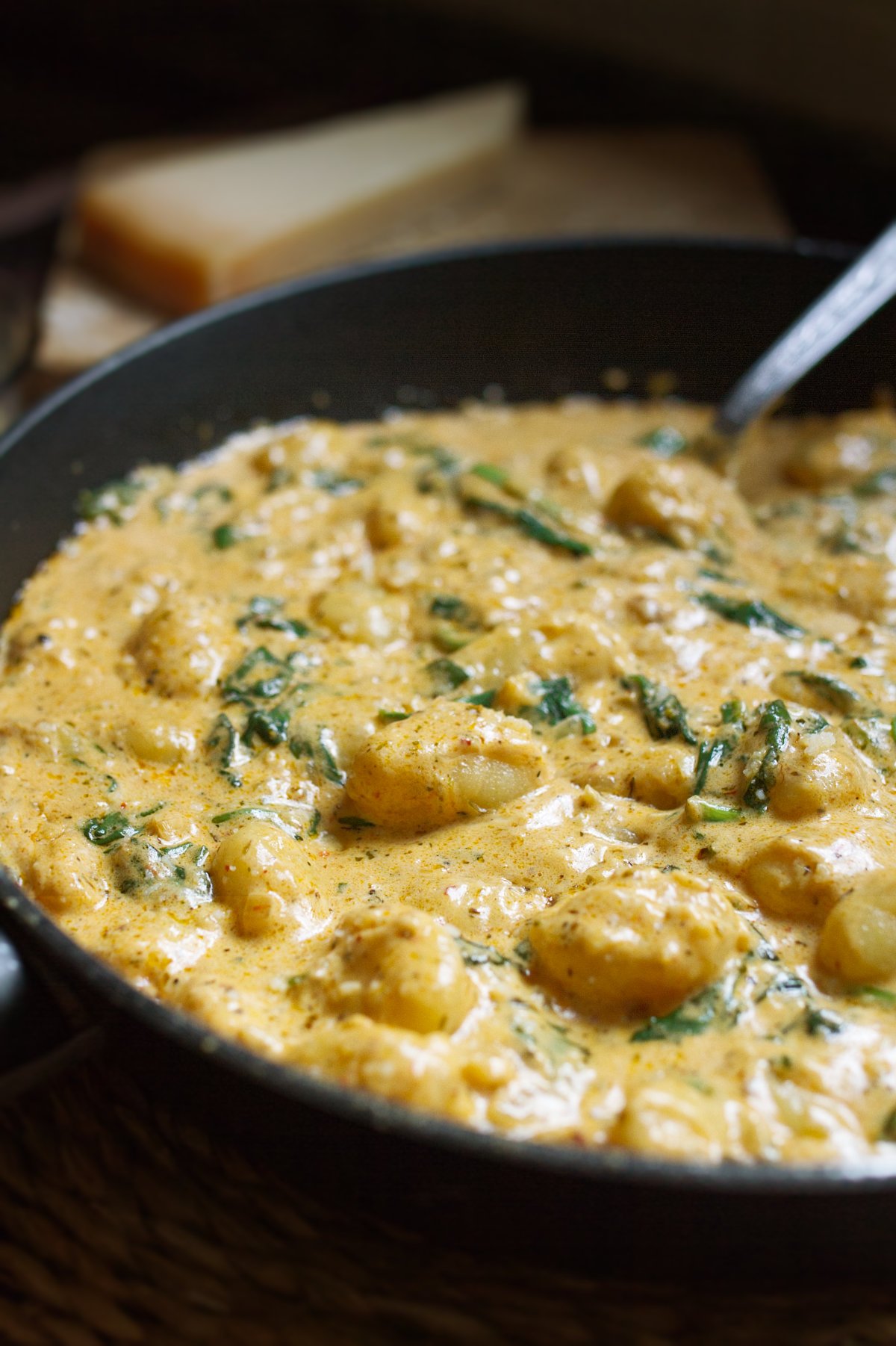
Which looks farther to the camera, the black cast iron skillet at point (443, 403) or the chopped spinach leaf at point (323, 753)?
the chopped spinach leaf at point (323, 753)

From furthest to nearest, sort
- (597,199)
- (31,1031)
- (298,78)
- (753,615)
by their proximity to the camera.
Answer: (298,78)
(597,199)
(753,615)
(31,1031)

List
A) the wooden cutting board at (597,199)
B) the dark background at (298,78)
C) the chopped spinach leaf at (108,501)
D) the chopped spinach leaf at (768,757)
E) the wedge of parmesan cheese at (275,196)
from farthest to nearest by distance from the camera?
1. the dark background at (298,78)
2. the wooden cutting board at (597,199)
3. the wedge of parmesan cheese at (275,196)
4. the chopped spinach leaf at (108,501)
5. the chopped spinach leaf at (768,757)

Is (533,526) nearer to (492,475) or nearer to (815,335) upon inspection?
(492,475)

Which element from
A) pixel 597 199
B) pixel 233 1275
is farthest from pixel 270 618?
pixel 597 199

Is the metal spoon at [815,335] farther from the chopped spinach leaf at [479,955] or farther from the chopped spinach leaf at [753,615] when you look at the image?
the chopped spinach leaf at [479,955]

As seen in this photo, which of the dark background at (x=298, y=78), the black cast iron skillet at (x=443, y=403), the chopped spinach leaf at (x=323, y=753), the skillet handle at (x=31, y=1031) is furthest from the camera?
the dark background at (x=298, y=78)

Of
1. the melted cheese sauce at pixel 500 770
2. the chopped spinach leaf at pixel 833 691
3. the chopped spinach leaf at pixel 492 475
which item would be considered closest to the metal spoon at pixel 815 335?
the melted cheese sauce at pixel 500 770
